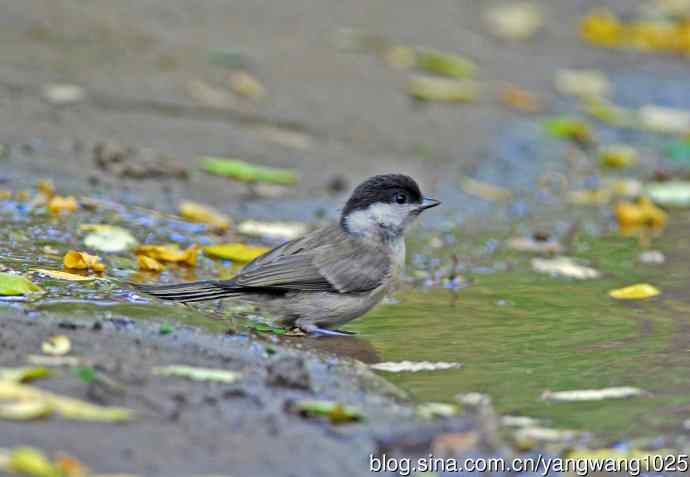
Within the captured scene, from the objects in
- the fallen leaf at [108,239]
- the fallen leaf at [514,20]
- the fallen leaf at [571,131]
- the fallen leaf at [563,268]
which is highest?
the fallen leaf at [514,20]

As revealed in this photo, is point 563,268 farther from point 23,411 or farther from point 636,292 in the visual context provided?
point 23,411

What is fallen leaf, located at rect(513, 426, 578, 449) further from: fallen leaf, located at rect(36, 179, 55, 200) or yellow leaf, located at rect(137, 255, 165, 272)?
fallen leaf, located at rect(36, 179, 55, 200)

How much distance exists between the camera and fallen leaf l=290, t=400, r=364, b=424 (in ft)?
14.8

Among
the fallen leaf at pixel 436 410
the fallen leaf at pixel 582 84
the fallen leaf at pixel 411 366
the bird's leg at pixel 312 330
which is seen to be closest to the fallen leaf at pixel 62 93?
the bird's leg at pixel 312 330

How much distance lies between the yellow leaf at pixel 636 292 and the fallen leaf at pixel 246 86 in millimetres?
4840

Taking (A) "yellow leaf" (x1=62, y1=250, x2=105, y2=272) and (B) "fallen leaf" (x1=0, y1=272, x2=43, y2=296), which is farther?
(A) "yellow leaf" (x1=62, y1=250, x2=105, y2=272)

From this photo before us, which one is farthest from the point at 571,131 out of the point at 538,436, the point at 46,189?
the point at 538,436

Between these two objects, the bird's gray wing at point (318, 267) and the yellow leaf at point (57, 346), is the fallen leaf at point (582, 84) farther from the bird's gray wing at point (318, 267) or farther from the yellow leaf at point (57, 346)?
the yellow leaf at point (57, 346)

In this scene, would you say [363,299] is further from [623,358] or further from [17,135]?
[17,135]

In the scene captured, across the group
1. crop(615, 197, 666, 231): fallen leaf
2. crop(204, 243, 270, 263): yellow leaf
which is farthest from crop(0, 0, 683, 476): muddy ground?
crop(615, 197, 666, 231): fallen leaf

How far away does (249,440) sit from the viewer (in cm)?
426

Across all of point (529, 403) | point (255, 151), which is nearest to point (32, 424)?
point (529, 403)

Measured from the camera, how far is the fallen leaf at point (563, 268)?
8.02 metres

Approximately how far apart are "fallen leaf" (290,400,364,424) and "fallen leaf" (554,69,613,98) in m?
9.31
